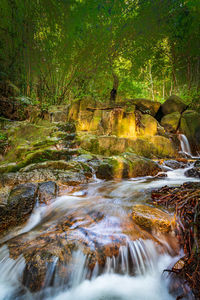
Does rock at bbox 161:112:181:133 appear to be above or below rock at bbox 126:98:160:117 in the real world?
below

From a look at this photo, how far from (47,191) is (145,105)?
32.0 feet

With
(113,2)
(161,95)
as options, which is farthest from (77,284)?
(161,95)

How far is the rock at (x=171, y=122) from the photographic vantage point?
10.1 metres

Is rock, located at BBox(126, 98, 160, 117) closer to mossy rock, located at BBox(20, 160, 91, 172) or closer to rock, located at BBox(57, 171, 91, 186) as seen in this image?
mossy rock, located at BBox(20, 160, 91, 172)

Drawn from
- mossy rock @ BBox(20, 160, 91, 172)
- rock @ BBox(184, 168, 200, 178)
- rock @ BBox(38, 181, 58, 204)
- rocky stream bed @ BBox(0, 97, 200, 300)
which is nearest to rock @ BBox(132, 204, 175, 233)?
rocky stream bed @ BBox(0, 97, 200, 300)

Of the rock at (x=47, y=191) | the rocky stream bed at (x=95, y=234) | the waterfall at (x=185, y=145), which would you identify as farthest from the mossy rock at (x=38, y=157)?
the waterfall at (x=185, y=145)

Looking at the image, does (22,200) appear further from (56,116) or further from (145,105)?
(145,105)

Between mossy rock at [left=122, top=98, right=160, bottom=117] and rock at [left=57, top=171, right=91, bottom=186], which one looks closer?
rock at [left=57, top=171, right=91, bottom=186]

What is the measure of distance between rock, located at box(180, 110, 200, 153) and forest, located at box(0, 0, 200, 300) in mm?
79

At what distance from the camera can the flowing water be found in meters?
1.51

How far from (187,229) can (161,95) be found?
1895cm

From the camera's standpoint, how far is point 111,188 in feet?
13.0

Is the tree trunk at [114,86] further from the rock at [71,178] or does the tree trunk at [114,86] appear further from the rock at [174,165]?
the rock at [71,178]

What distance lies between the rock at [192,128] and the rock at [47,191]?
8.56 m
